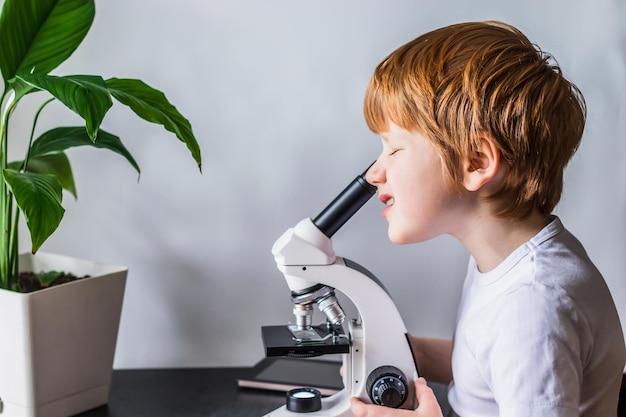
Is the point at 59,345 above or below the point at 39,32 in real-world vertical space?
below

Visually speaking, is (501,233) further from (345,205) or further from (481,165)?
(345,205)

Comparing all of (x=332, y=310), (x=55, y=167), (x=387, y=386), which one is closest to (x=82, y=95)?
(x=55, y=167)

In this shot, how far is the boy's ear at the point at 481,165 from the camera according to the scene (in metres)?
1.06

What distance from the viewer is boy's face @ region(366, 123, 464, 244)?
3.62ft

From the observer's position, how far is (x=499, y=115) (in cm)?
105

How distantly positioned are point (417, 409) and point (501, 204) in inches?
12.7

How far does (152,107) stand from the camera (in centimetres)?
121

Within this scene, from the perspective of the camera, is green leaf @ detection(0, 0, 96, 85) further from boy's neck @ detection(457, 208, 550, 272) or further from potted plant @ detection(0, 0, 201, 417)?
boy's neck @ detection(457, 208, 550, 272)

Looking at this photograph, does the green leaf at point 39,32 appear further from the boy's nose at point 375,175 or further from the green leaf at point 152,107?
the boy's nose at point 375,175

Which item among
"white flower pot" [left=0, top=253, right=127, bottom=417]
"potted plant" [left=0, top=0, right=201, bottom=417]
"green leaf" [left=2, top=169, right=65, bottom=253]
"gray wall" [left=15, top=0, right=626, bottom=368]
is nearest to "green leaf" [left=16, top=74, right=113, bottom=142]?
"potted plant" [left=0, top=0, right=201, bottom=417]

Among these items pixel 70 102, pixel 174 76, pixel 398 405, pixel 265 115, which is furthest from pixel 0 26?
pixel 398 405

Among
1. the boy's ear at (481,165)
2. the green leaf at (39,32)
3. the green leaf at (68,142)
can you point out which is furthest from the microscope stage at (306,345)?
the green leaf at (39,32)

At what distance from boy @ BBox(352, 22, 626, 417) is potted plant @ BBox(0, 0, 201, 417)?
0.36m

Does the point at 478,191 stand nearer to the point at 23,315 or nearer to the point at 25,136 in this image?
the point at 23,315
